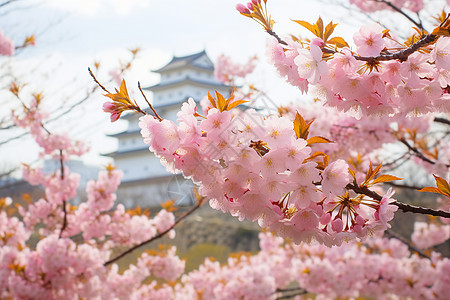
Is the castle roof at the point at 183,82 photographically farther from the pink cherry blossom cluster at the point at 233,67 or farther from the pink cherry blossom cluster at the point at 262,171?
the pink cherry blossom cluster at the point at 262,171

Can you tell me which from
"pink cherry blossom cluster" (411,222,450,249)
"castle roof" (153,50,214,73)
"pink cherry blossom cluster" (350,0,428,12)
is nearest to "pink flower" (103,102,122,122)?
"pink cherry blossom cluster" (350,0,428,12)

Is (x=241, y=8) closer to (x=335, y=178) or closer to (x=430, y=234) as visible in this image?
(x=335, y=178)

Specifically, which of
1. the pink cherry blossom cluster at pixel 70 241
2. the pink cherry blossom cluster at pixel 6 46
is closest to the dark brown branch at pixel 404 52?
the pink cherry blossom cluster at pixel 70 241

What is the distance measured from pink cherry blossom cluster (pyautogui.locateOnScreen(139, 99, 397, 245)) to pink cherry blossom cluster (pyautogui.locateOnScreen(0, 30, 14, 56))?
4.74m

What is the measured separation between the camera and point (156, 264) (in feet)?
15.2

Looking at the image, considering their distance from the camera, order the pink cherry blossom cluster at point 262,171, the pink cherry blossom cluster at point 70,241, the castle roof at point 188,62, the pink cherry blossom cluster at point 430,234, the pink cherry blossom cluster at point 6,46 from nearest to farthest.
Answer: the pink cherry blossom cluster at point 262,171 → the pink cherry blossom cluster at point 70,241 → the pink cherry blossom cluster at point 6,46 → the pink cherry blossom cluster at point 430,234 → the castle roof at point 188,62

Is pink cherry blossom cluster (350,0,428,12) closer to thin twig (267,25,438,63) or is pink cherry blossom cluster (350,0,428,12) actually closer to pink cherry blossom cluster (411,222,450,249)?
pink cherry blossom cluster (411,222,450,249)

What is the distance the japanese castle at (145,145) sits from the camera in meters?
28.0

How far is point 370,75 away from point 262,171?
44cm

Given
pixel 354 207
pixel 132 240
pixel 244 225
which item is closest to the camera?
pixel 354 207

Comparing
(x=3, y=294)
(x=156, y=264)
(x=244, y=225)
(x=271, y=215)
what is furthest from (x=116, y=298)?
(x=244, y=225)

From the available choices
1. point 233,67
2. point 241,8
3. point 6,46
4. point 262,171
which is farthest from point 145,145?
point 262,171

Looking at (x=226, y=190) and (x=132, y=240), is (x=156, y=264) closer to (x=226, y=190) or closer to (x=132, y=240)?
(x=132, y=240)

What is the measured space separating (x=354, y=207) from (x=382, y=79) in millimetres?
374
